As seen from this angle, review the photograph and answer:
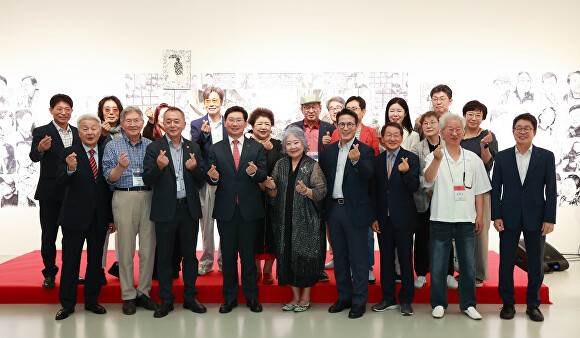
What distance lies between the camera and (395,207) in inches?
156

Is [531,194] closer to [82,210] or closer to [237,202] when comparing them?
[237,202]

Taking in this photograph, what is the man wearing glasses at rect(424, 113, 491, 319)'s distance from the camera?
151 inches

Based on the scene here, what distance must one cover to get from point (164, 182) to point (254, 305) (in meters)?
1.39

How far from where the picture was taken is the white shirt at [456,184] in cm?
382

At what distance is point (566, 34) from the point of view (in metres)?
6.43

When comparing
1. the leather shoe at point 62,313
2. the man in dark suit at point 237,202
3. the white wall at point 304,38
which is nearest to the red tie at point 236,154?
the man in dark suit at point 237,202

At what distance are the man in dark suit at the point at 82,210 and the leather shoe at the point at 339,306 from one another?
208 cm

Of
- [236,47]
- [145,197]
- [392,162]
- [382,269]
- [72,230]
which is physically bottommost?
[382,269]

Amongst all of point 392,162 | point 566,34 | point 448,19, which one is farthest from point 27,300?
point 566,34

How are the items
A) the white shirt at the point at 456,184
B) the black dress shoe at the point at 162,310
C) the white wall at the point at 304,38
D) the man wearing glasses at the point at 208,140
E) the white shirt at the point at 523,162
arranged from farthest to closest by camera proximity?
the white wall at the point at 304,38
the man wearing glasses at the point at 208,140
the black dress shoe at the point at 162,310
the white shirt at the point at 523,162
the white shirt at the point at 456,184

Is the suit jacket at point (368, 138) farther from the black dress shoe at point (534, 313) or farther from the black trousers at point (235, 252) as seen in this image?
the black dress shoe at point (534, 313)

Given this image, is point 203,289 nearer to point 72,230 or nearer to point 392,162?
point 72,230

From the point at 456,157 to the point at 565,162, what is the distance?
3.63m

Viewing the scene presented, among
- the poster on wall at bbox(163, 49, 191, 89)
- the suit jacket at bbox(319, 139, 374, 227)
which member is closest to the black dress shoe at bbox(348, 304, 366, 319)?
the suit jacket at bbox(319, 139, 374, 227)
